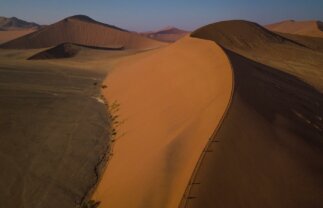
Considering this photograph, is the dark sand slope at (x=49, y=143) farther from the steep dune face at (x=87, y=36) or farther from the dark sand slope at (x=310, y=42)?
the steep dune face at (x=87, y=36)

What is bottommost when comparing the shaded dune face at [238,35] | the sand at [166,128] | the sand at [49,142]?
the sand at [49,142]

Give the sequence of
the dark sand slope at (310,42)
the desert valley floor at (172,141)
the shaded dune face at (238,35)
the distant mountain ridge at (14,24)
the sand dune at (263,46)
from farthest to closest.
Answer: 1. the distant mountain ridge at (14,24)
2. the dark sand slope at (310,42)
3. the shaded dune face at (238,35)
4. the sand dune at (263,46)
5. the desert valley floor at (172,141)

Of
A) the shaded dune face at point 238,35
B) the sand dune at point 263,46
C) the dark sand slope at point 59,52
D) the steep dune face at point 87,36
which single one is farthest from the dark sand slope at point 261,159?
the steep dune face at point 87,36

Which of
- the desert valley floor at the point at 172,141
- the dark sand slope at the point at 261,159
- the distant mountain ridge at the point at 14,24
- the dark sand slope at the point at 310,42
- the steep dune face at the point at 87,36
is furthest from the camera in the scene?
the distant mountain ridge at the point at 14,24

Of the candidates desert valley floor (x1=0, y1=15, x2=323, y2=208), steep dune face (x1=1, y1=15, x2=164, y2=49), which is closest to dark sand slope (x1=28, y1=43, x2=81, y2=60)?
steep dune face (x1=1, y1=15, x2=164, y2=49)

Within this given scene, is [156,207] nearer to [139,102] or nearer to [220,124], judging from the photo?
[220,124]

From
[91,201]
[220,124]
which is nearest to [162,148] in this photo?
[220,124]
